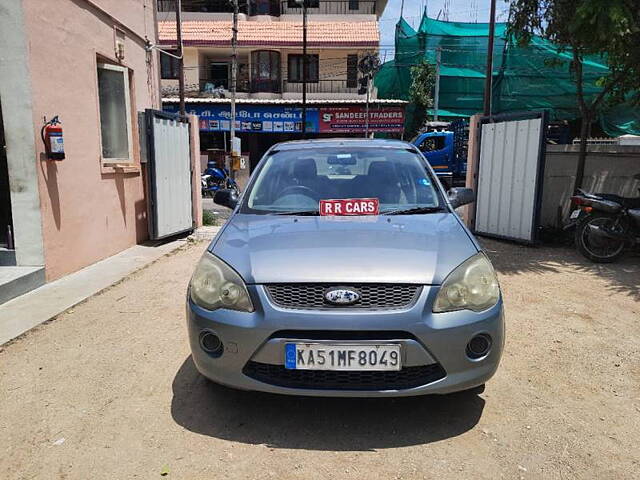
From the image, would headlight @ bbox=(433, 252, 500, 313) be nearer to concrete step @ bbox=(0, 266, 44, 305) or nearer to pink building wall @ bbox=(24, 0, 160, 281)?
concrete step @ bbox=(0, 266, 44, 305)

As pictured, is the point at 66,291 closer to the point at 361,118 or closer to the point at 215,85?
the point at 361,118

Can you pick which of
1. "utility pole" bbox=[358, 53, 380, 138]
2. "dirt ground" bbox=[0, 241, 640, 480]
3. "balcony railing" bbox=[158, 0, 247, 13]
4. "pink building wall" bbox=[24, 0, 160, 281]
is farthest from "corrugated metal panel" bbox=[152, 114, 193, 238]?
"balcony railing" bbox=[158, 0, 247, 13]

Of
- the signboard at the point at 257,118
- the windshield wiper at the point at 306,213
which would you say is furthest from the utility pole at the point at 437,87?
the windshield wiper at the point at 306,213

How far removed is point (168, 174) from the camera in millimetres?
8109

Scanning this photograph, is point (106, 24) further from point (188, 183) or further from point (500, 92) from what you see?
point (500, 92)

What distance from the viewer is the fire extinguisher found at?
5172 millimetres

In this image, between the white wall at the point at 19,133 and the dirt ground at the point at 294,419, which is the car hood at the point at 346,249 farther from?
the white wall at the point at 19,133

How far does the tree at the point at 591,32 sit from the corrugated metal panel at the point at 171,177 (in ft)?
19.4

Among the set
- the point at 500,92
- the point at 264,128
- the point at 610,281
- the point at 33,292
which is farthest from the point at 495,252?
the point at 500,92

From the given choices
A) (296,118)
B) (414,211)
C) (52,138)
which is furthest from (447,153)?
(414,211)

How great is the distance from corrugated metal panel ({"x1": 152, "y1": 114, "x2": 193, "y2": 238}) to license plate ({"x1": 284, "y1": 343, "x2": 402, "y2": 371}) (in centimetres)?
585

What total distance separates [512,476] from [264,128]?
842 inches

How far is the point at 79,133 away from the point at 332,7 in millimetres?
23243

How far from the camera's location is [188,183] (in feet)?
29.6
